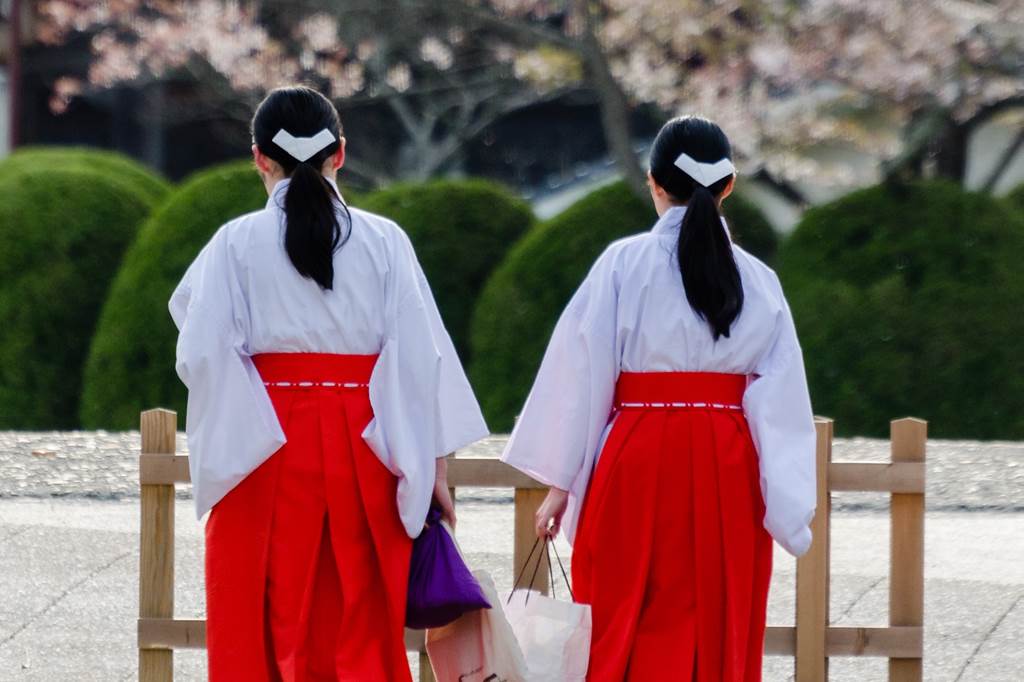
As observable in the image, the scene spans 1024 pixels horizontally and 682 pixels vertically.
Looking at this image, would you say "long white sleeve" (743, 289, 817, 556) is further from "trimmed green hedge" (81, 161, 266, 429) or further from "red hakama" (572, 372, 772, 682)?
"trimmed green hedge" (81, 161, 266, 429)

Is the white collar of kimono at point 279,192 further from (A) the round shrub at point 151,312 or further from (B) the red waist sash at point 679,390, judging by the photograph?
(A) the round shrub at point 151,312

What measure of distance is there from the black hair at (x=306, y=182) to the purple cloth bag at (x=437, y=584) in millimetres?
640

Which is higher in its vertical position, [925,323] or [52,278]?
[52,278]

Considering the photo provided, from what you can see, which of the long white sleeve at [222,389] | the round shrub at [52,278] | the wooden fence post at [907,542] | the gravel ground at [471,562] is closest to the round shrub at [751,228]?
the gravel ground at [471,562]

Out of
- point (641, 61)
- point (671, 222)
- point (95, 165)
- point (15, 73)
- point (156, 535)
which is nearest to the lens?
point (671, 222)

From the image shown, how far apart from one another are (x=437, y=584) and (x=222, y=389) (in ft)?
2.15

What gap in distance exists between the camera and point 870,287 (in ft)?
28.7

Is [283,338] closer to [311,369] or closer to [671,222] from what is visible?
[311,369]

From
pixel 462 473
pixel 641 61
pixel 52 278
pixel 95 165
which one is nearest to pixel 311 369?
pixel 462 473

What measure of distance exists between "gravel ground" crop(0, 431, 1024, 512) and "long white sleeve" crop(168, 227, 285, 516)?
3.21m

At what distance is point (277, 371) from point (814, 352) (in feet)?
18.5

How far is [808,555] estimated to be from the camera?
4141 millimetres

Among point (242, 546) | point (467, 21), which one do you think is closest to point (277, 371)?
point (242, 546)

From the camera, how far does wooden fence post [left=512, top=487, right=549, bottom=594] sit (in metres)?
4.02
